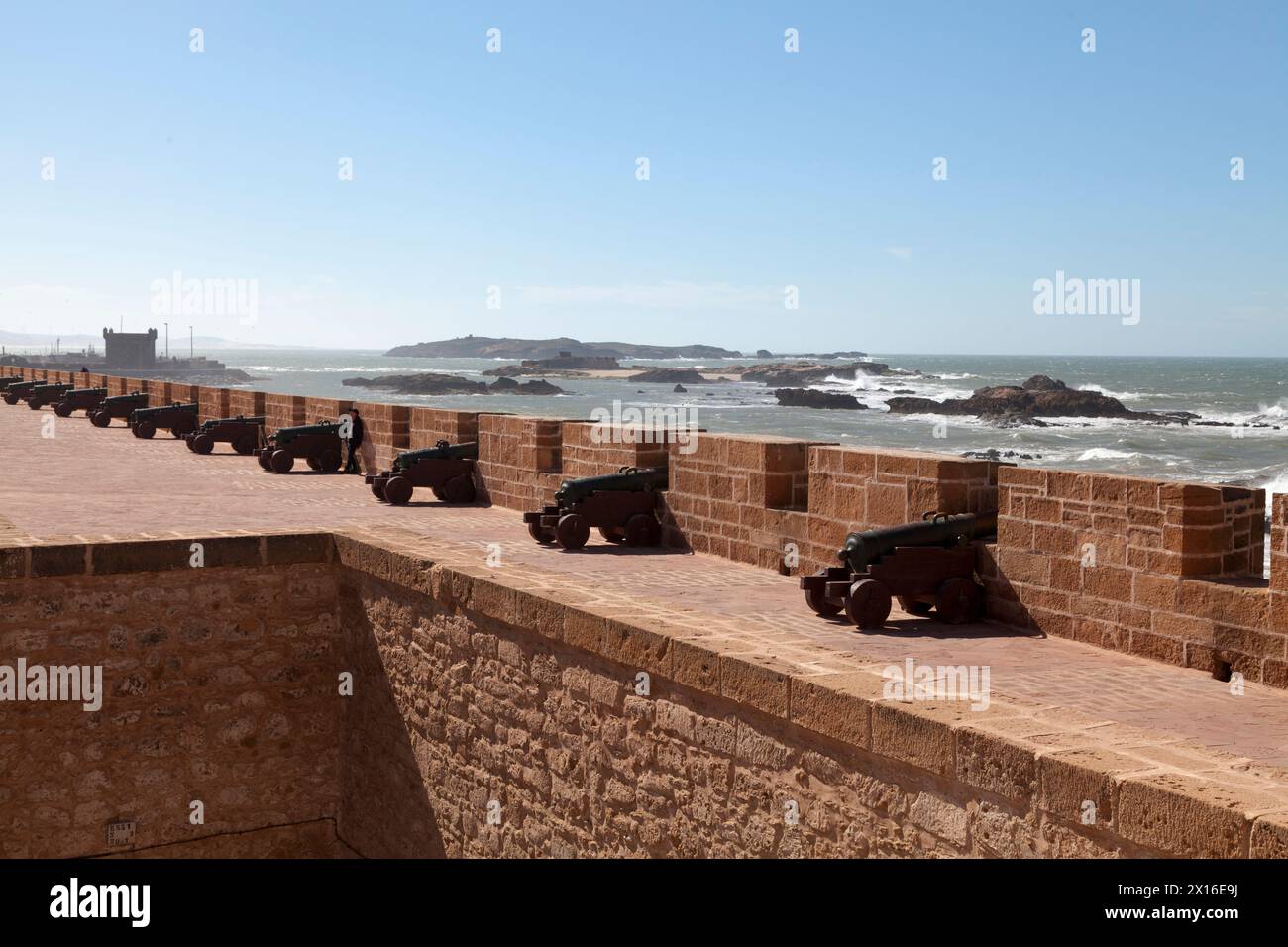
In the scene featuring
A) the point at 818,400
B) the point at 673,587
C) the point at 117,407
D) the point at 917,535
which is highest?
the point at 818,400

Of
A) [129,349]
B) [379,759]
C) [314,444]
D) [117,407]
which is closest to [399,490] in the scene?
[314,444]

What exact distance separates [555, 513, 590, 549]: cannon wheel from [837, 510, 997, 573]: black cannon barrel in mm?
3243

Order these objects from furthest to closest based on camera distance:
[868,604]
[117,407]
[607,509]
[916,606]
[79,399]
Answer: [79,399]
[117,407]
[607,509]
[916,606]
[868,604]

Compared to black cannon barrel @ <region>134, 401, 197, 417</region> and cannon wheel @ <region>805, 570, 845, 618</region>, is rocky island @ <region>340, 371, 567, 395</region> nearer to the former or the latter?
black cannon barrel @ <region>134, 401, 197, 417</region>

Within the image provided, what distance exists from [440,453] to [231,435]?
325 inches

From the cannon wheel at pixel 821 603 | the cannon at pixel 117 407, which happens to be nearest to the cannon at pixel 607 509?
the cannon wheel at pixel 821 603

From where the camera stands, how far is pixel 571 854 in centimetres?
665

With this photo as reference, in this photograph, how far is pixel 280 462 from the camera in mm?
17422

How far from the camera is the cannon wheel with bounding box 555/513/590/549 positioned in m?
10.8

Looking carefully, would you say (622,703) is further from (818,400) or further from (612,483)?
(818,400)

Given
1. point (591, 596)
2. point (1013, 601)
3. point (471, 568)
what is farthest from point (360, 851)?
point (1013, 601)
